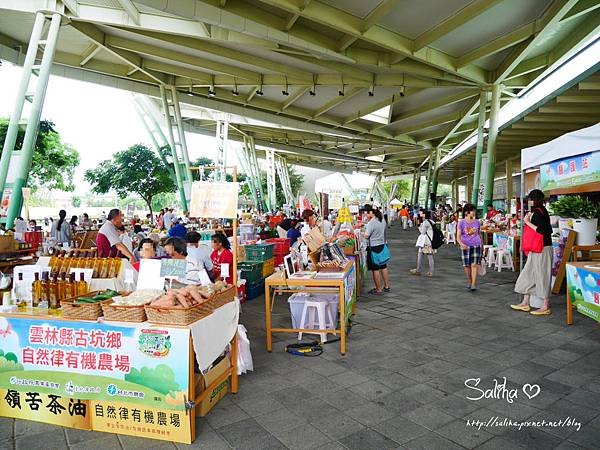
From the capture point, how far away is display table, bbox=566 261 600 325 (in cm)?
431

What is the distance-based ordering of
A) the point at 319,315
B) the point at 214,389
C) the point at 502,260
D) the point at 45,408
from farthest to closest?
the point at 502,260 → the point at 319,315 → the point at 214,389 → the point at 45,408

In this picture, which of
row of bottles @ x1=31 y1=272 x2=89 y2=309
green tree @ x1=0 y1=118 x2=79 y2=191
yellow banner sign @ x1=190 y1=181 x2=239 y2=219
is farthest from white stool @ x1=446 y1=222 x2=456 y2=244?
green tree @ x1=0 y1=118 x2=79 y2=191

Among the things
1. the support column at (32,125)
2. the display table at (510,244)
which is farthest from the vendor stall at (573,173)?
the support column at (32,125)

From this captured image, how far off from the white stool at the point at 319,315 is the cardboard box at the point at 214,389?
1399 mm

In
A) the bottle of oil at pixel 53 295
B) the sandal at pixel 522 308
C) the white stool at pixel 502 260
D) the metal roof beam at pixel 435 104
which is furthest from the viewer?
the metal roof beam at pixel 435 104

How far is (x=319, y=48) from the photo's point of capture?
40.3ft

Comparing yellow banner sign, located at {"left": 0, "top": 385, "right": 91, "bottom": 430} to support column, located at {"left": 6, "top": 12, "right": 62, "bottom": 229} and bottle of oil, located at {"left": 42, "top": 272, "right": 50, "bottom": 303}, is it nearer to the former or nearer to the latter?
bottle of oil, located at {"left": 42, "top": 272, "right": 50, "bottom": 303}

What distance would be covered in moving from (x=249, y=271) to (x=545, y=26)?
9.69 meters

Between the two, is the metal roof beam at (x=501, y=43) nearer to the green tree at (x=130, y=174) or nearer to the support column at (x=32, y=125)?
the support column at (x=32, y=125)

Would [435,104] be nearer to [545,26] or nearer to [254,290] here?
[545,26]

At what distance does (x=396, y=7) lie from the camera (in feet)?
33.9

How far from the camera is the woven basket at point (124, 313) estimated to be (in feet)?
9.21

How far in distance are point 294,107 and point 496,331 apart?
747 inches

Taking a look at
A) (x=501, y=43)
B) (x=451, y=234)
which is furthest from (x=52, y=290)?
(x=451, y=234)
